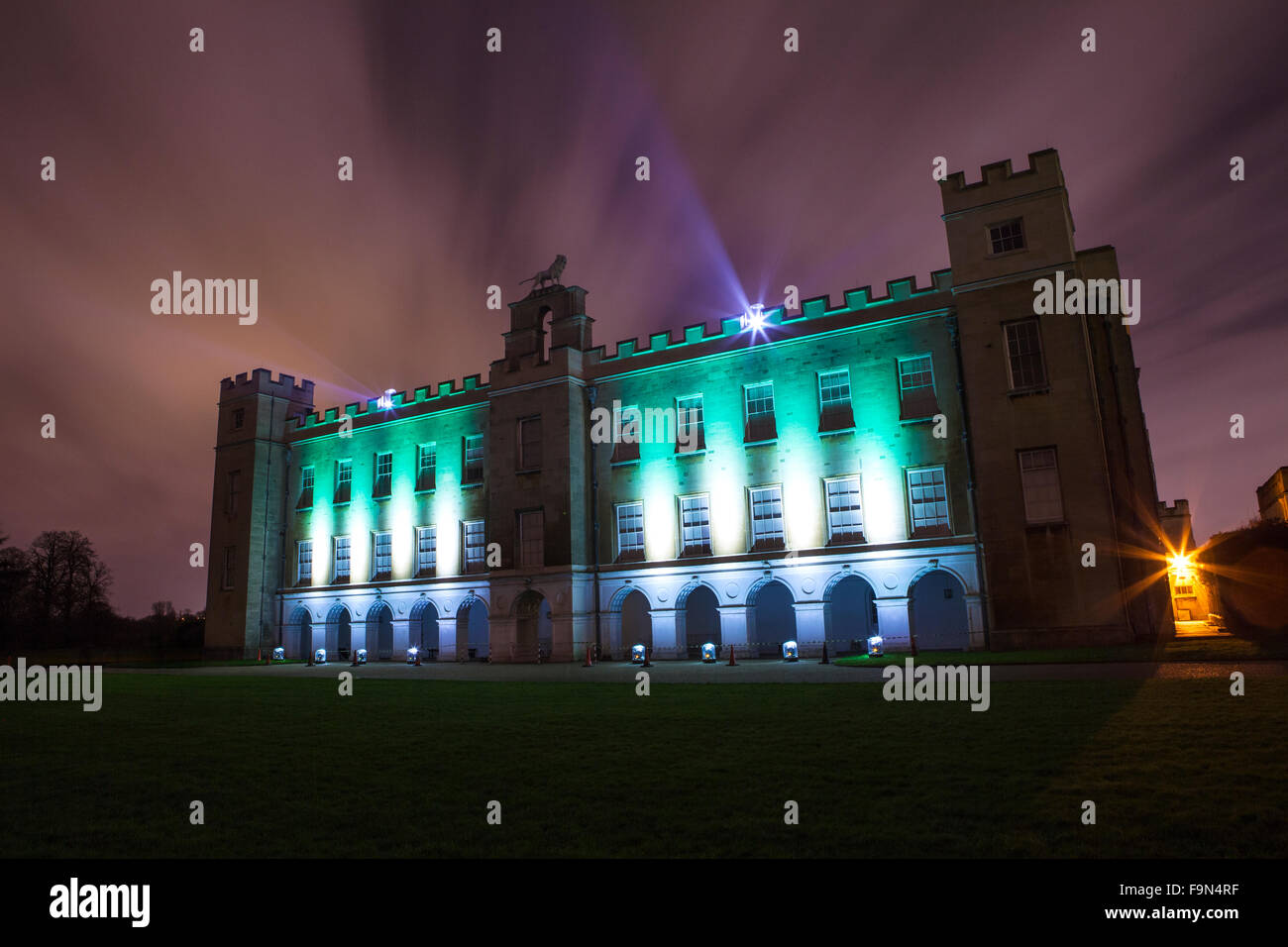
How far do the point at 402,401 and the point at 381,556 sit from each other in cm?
854

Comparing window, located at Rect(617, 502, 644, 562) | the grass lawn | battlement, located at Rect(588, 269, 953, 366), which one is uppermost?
battlement, located at Rect(588, 269, 953, 366)

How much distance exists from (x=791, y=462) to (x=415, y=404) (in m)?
21.6

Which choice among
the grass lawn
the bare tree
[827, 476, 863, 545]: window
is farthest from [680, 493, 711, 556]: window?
the bare tree

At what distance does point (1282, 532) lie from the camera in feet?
91.0

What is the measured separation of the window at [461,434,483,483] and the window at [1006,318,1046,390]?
24.8 m

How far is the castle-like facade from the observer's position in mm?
26562

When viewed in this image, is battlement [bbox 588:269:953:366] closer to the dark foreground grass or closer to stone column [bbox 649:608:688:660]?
stone column [bbox 649:608:688:660]

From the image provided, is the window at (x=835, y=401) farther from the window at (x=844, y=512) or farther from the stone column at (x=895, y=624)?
the stone column at (x=895, y=624)

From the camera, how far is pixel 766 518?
1248 inches

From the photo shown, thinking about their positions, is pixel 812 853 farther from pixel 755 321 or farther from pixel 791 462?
pixel 755 321

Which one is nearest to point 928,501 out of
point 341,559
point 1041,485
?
point 1041,485

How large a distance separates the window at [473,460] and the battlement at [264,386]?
51.0 ft

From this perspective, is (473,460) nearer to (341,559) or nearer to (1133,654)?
(341,559)

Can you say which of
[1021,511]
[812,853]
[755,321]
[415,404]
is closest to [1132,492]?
[1021,511]
